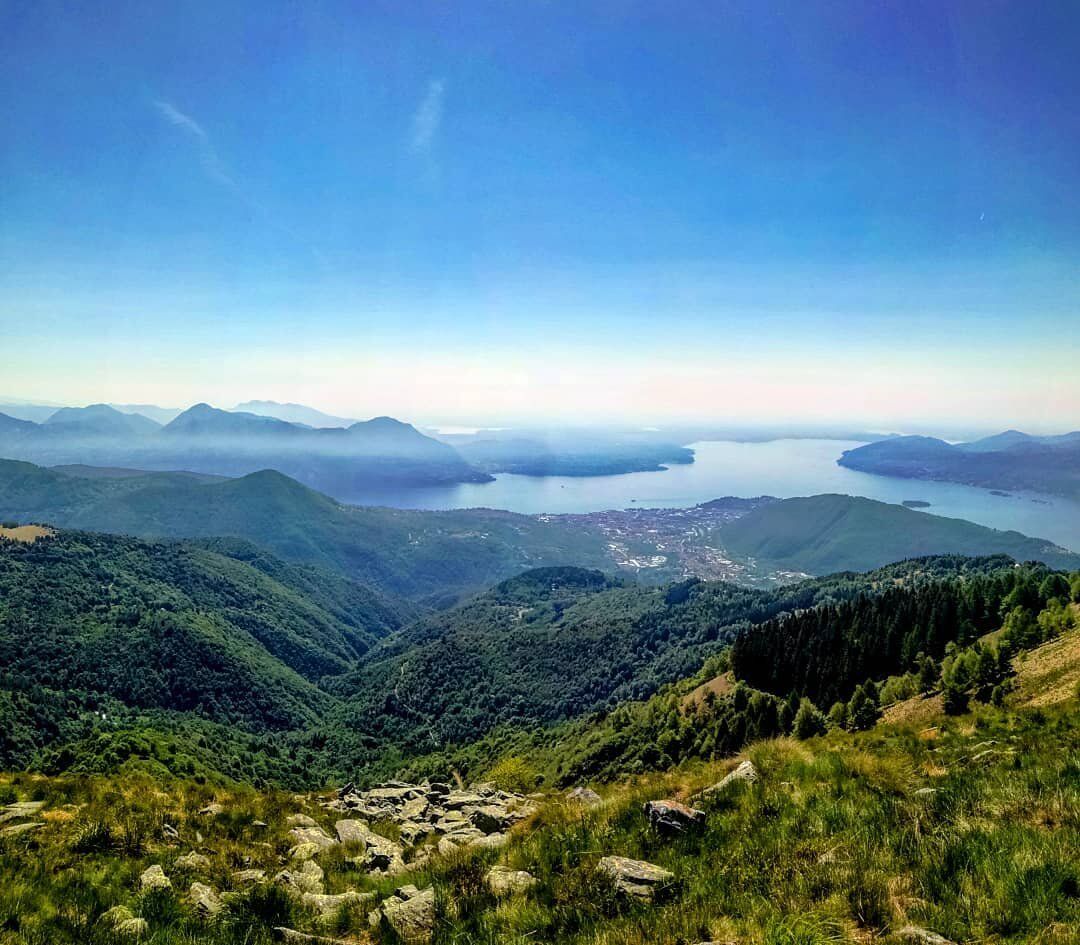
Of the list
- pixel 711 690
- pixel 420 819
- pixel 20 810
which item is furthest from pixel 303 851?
pixel 711 690

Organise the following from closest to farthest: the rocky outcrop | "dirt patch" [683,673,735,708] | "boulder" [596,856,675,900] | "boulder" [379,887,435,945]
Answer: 1. "boulder" [596,856,675,900]
2. "boulder" [379,887,435,945]
3. the rocky outcrop
4. "dirt patch" [683,673,735,708]

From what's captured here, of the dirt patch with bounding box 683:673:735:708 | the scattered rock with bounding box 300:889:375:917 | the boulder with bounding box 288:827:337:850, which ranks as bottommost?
the dirt patch with bounding box 683:673:735:708

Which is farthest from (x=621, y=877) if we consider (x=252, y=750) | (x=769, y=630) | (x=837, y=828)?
(x=252, y=750)

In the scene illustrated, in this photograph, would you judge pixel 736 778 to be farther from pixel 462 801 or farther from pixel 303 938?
pixel 462 801

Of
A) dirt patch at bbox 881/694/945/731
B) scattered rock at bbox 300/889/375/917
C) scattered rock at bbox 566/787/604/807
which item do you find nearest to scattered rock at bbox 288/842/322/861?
scattered rock at bbox 300/889/375/917

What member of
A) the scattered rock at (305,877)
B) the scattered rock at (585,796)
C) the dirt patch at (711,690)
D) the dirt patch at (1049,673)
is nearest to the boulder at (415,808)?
the scattered rock at (585,796)

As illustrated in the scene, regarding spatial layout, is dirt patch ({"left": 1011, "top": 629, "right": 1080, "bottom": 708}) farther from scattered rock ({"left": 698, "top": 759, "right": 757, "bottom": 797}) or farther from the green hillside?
the green hillside
